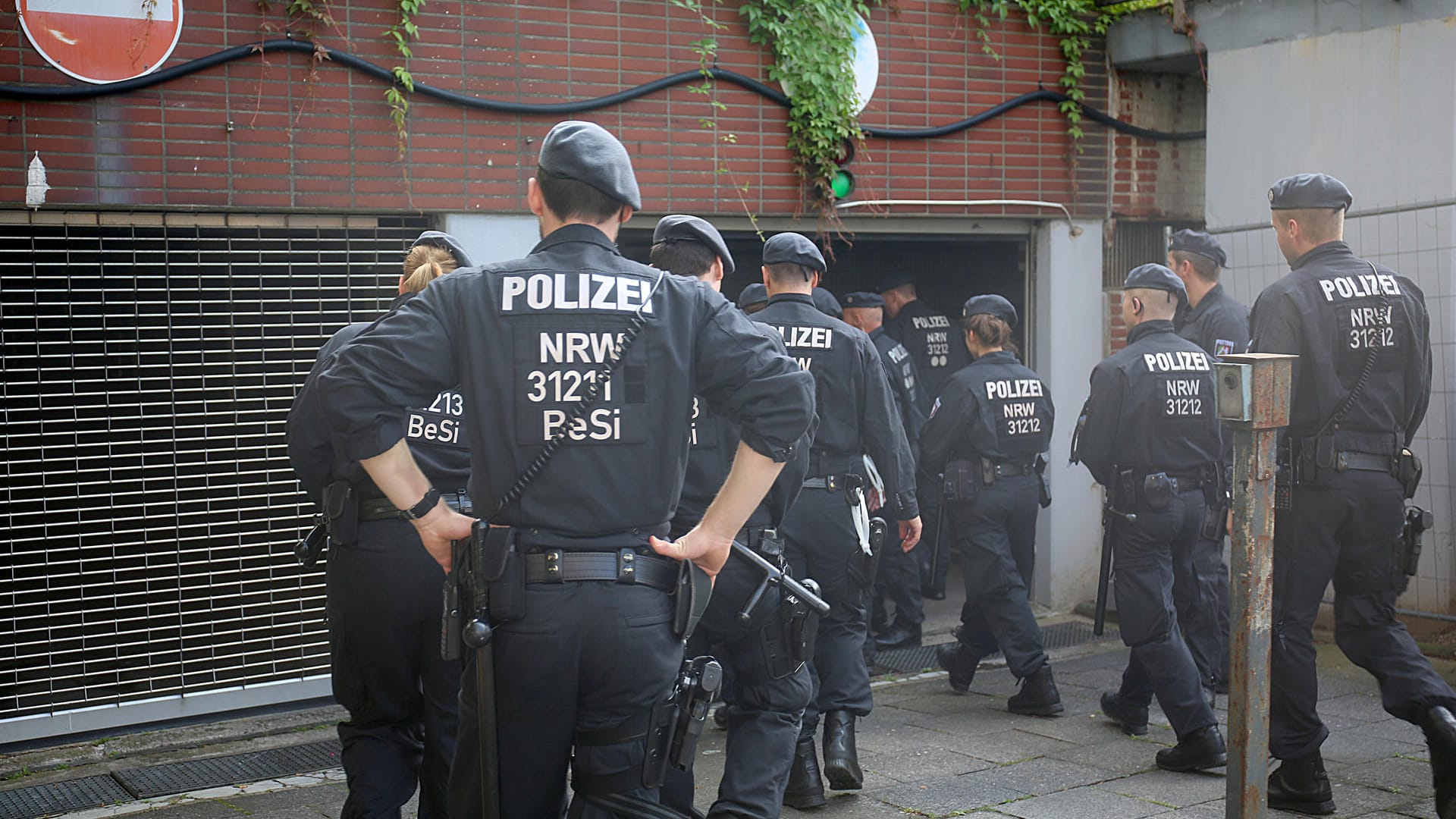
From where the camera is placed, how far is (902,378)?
8.16 m

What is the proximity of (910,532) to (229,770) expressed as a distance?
117 inches

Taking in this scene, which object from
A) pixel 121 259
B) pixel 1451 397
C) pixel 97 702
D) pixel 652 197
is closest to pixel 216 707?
pixel 97 702

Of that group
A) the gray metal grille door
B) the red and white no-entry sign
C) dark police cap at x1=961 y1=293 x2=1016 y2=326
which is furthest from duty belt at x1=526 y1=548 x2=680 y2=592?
dark police cap at x1=961 y1=293 x2=1016 y2=326

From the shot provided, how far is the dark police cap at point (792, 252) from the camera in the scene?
533cm

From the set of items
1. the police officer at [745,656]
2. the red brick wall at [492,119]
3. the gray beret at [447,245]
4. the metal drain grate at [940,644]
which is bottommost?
the metal drain grate at [940,644]

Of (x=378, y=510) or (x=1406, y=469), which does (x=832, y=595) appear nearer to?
(x=378, y=510)

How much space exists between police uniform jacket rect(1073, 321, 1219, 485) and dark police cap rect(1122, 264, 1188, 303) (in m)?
0.24

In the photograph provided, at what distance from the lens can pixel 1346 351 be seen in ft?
16.4

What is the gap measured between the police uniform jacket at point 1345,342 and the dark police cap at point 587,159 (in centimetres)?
278

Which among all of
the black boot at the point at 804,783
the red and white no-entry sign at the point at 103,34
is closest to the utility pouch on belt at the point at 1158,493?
the black boot at the point at 804,783

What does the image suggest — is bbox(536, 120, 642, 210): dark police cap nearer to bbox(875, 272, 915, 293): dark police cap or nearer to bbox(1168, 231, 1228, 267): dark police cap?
bbox(1168, 231, 1228, 267): dark police cap

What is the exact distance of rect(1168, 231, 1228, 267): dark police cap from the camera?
22.5 ft

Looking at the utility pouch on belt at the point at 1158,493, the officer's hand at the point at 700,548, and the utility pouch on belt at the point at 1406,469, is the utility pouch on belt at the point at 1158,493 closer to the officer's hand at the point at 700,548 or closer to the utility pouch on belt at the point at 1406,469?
the utility pouch on belt at the point at 1406,469

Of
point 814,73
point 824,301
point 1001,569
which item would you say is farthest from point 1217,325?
point 814,73
